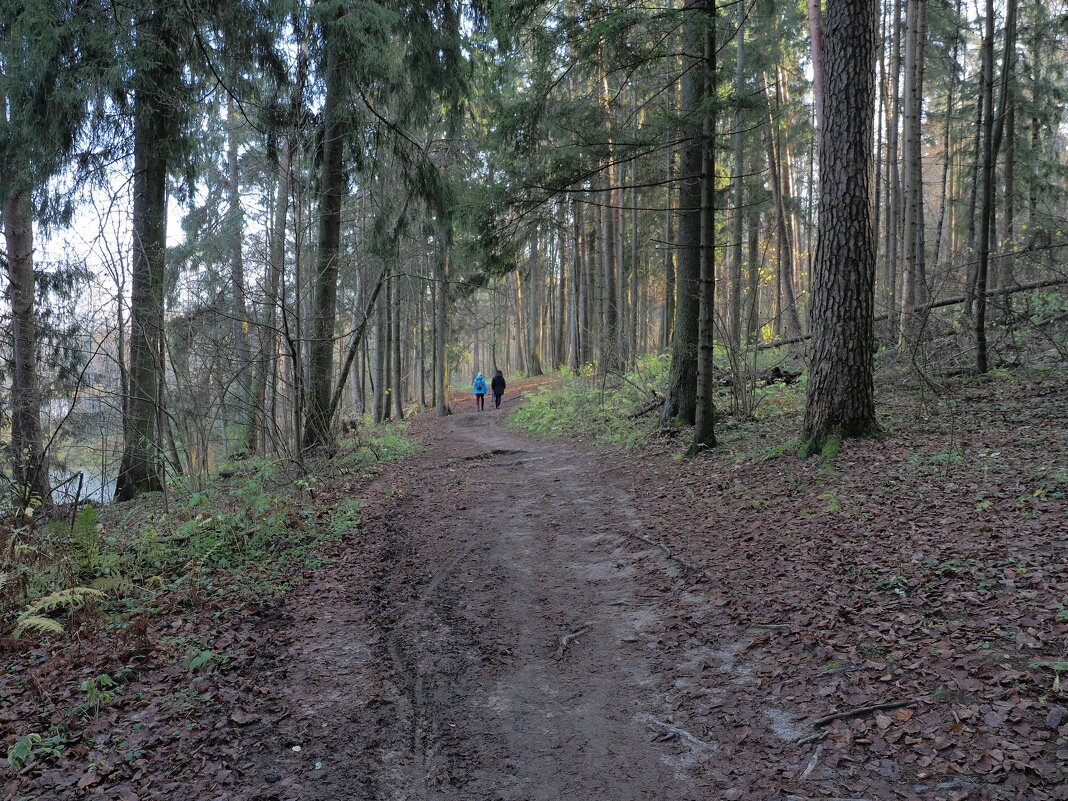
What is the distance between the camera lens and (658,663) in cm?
404

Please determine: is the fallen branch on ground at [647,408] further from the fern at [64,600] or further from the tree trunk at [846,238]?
the fern at [64,600]

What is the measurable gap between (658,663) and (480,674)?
121 centimetres

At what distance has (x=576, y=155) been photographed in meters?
8.91

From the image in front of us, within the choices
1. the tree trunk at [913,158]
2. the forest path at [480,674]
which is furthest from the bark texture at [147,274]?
the tree trunk at [913,158]

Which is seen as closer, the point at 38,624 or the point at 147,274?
the point at 38,624

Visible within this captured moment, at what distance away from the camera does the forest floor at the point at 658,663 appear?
2.91 metres

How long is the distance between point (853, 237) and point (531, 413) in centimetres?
1153

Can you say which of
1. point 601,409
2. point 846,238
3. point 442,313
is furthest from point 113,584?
point 442,313

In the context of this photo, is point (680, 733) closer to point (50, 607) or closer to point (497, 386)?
point (50, 607)

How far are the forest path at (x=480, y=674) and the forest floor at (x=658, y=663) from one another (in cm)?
2

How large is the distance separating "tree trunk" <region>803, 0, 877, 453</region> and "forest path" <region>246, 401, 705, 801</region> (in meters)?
2.93

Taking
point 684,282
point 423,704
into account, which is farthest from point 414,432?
point 423,704

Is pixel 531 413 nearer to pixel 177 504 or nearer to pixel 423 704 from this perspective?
pixel 177 504

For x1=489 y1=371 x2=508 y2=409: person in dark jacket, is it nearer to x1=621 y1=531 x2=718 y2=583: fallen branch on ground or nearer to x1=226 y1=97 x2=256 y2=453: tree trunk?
x1=226 y1=97 x2=256 y2=453: tree trunk
